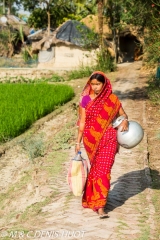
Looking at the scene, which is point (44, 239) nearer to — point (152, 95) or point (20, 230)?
point (20, 230)

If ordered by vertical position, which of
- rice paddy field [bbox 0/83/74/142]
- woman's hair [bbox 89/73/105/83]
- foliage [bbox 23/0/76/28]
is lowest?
rice paddy field [bbox 0/83/74/142]

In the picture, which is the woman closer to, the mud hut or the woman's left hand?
the woman's left hand

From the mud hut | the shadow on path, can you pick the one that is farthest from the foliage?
the shadow on path

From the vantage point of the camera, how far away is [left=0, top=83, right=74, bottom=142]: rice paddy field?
9769mm

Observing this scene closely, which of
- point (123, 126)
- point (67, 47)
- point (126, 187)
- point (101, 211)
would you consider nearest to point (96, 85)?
point (123, 126)

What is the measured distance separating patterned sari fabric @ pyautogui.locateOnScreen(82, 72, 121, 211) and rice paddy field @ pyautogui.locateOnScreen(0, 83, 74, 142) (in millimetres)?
4448

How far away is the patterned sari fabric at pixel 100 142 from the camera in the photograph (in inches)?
194

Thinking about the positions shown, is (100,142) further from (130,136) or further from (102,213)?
(102,213)

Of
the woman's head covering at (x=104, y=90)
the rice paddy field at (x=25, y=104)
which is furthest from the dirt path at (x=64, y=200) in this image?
the woman's head covering at (x=104, y=90)

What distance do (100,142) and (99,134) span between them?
8cm

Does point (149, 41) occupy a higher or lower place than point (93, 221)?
higher

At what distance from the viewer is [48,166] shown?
7266 mm

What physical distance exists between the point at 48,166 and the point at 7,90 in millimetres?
8855

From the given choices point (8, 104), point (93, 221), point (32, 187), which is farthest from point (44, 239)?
point (8, 104)
